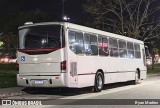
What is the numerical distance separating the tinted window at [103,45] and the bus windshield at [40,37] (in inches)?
143

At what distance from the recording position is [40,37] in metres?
17.4

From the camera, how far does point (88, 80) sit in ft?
60.2

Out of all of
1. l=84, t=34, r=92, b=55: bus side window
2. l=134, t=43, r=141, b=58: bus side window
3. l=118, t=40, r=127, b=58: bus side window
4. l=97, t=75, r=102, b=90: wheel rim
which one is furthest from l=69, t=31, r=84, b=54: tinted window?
l=134, t=43, r=141, b=58: bus side window

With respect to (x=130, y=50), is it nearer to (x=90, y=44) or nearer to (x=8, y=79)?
(x=90, y=44)

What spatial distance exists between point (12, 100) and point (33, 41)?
3.21 meters

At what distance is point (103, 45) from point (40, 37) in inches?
169

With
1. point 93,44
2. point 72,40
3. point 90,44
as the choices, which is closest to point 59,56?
point 72,40

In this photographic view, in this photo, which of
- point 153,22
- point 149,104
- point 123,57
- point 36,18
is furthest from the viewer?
point 36,18

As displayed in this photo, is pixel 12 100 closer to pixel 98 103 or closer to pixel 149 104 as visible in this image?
pixel 98 103

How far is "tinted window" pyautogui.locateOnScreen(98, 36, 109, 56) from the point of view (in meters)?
20.2

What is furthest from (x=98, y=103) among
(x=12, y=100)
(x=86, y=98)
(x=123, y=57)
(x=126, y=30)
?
(x=126, y=30)

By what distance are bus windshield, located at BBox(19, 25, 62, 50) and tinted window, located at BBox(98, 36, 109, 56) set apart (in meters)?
3.64

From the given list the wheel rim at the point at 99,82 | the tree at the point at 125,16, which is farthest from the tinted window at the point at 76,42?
the tree at the point at 125,16

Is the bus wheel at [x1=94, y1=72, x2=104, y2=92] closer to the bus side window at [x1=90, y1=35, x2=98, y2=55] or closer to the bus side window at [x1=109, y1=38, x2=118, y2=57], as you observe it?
the bus side window at [x1=90, y1=35, x2=98, y2=55]
